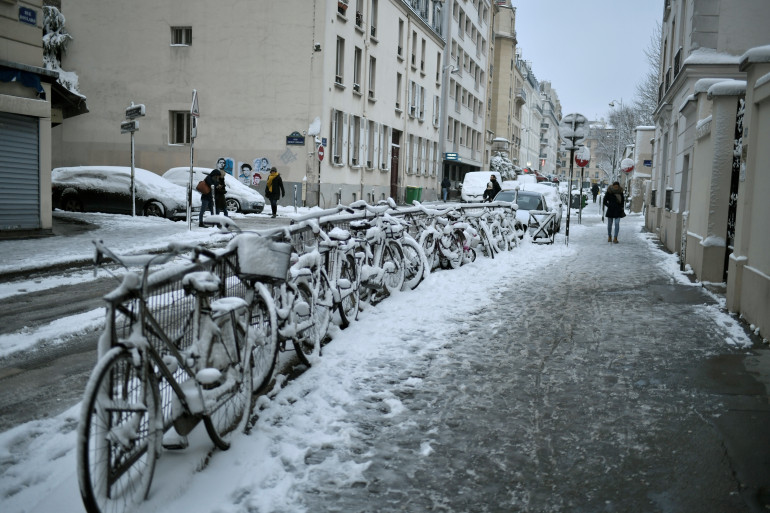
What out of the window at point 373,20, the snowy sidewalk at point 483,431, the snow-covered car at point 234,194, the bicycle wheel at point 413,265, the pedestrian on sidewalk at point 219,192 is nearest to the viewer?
the snowy sidewalk at point 483,431

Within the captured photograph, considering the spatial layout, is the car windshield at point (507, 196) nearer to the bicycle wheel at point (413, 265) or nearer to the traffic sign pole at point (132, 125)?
the traffic sign pole at point (132, 125)

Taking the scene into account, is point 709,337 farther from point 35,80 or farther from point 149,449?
point 35,80

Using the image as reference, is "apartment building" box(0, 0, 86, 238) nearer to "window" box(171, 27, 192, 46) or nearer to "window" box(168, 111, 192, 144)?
"window" box(168, 111, 192, 144)

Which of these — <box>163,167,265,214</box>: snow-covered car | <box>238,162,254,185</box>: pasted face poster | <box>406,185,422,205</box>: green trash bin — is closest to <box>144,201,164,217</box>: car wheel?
<box>163,167,265,214</box>: snow-covered car

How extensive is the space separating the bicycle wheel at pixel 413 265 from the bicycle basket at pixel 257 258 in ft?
16.4

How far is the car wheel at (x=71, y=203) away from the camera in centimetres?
2275

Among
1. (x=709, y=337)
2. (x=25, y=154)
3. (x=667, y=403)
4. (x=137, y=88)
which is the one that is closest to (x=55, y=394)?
(x=667, y=403)

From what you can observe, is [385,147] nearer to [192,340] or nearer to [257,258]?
[257,258]

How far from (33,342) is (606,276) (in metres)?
9.23

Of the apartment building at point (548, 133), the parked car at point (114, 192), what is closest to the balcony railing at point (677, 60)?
the parked car at point (114, 192)

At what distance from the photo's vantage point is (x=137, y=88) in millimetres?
32438

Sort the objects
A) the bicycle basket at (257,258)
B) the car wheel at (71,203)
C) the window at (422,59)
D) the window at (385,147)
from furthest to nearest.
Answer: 1. the window at (422,59)
2. the window at (385,147)
3. the car wheel at (71,203)
4. the bicycle basket at (257,258)

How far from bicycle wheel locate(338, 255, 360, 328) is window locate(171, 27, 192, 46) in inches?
1066

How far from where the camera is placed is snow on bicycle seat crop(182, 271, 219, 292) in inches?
152
